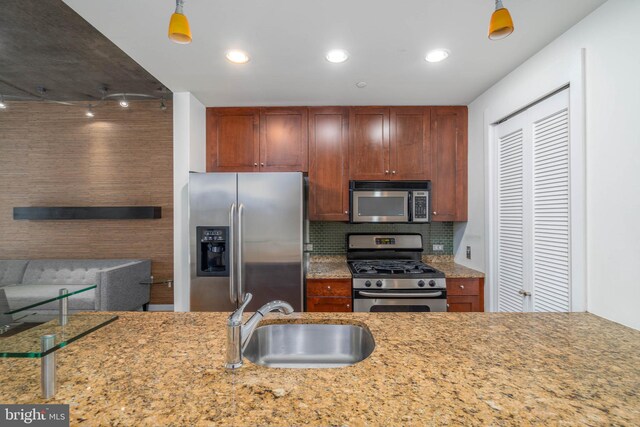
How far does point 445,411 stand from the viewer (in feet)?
2.19

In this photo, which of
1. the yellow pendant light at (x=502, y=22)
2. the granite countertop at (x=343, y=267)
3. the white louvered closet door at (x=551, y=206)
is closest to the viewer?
the yellow pendant light at (x=502, y=22)

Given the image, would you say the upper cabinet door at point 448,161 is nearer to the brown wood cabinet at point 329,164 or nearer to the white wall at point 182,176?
the brown wood cabinet at point 329,164

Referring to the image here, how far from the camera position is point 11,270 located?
311 centimetres

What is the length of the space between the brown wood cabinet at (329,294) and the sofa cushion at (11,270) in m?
3.16

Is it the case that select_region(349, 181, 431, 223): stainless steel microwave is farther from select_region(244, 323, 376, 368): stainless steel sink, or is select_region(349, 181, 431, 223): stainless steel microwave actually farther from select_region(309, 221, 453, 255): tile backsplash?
select_region(244, 323, 376, 368): stainless steel sink

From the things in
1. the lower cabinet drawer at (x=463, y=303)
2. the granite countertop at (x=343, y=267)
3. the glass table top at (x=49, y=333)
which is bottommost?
the lower cabinet drawer at (x=463, y=303)

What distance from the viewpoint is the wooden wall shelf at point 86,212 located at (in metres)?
3.10

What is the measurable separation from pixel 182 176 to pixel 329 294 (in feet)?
5.44

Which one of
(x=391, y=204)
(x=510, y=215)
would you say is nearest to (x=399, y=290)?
(x=391, y=204)

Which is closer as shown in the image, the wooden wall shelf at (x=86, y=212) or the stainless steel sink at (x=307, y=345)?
the stainless steel sink at (x=307, y=345)

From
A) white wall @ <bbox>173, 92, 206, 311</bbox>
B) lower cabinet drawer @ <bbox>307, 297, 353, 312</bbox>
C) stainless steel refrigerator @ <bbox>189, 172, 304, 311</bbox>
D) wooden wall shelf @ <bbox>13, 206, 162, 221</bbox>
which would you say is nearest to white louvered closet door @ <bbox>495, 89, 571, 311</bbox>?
lower cabinet drawer @ <bbox>307, 297, 353, 312</bbox>

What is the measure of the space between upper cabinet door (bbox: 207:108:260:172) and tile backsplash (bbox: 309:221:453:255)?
0.94 metres

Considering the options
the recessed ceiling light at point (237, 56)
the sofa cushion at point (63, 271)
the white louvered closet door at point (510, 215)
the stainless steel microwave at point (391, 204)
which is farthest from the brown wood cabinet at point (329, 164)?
the sofa cushion at point (63, 271)

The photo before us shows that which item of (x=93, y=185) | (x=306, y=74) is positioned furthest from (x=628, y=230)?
(x=93, y=185)
